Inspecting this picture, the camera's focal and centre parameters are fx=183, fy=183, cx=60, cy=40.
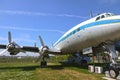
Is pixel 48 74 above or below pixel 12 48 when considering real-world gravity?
below

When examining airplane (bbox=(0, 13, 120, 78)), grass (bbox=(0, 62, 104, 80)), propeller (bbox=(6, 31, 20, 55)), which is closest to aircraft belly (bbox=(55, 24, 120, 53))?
airplane (bbox=(0, 13, 120, 78))

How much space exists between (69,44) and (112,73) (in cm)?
902

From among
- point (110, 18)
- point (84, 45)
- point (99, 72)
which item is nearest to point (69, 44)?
point (84, 45)

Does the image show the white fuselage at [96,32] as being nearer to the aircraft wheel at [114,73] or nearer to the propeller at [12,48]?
the aircraft wheel at [114,73]

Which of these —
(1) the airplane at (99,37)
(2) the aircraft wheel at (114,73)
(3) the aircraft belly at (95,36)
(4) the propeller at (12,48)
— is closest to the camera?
(2) the aircraft wheel at (114,73)

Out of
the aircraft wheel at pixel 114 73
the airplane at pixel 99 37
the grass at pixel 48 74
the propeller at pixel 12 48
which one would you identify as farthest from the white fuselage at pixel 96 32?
the propeller at pixel 12 48

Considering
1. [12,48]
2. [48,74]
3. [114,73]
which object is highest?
[12,48]

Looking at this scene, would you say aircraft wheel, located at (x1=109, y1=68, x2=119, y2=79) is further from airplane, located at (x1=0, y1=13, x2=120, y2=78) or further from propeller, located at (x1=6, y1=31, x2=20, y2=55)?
propeller, located at (x1=6, y1=31, x2=20, y2=55)

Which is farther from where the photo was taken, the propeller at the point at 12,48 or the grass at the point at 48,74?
the propeller at the point at 12,48

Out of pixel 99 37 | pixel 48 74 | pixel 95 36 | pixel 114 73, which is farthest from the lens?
pixel 95 36

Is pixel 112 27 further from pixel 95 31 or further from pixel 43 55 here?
pixel 43 55

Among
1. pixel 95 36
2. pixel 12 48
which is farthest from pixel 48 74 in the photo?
pixel 12 48

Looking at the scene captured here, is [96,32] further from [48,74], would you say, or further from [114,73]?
[48,74]

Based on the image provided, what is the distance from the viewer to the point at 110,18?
1488cm
